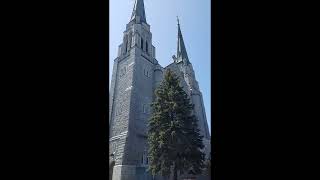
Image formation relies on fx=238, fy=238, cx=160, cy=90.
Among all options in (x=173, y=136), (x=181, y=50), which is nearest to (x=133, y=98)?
(x=173, y=136)

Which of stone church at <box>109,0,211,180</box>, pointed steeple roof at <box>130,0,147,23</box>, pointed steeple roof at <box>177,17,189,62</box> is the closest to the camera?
stone church at <box>109,0,211,180</box>

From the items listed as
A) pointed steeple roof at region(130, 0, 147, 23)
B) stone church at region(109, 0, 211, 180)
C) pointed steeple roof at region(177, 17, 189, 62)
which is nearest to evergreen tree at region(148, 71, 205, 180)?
stone church at region(109, 0, 211, 180)

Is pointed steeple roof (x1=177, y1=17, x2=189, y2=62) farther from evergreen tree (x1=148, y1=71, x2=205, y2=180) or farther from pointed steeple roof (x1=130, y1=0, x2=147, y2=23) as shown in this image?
evergreen tree (x1=148, y1=71, x2=205, y2=180)

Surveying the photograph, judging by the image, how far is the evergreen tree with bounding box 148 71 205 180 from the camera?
17141 millimetres

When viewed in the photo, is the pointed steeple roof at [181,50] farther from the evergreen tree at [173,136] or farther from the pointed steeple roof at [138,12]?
the evergreen tree at [173,136]

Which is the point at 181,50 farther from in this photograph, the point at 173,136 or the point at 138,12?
the point at 173,136

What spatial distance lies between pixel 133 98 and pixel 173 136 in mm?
5782

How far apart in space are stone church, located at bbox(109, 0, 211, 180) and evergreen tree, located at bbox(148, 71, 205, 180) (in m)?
1.96

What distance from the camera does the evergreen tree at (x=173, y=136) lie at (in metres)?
17.1

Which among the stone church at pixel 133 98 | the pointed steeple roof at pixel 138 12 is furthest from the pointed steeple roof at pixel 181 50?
the pointed steeple roof at pixel 138 12
